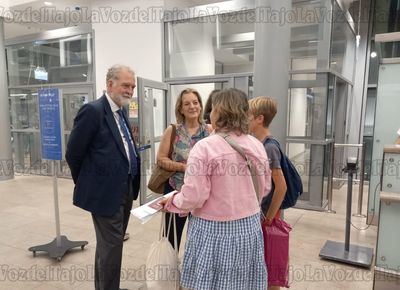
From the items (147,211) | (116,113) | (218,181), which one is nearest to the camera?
(218,181)

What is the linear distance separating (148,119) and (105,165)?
2.48 meters

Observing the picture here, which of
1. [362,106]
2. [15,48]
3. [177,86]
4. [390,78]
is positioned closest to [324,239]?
[390,78]

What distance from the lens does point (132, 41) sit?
17.3ft

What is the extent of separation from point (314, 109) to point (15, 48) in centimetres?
692

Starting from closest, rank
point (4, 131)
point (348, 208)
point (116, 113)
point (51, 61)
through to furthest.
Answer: point (116, 113), point (348, 208), point (4, 131), point (51, 61)

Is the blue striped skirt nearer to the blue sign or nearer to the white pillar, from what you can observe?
the blue sign

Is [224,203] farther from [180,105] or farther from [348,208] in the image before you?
[348,208]

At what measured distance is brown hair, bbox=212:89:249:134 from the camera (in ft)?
4.48

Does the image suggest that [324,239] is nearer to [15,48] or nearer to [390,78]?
[390,78]

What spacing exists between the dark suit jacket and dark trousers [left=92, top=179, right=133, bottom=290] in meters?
0.07

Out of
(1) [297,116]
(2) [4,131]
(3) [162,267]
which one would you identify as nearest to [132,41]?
(1) [297,116]

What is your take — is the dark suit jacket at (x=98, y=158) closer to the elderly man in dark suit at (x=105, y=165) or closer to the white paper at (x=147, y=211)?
the elderly man in dark suit at (x=105, y=165)

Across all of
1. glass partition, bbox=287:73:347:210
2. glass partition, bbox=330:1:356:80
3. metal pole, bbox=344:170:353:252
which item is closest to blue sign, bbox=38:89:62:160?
metal pole, bbox=344:170:353:252

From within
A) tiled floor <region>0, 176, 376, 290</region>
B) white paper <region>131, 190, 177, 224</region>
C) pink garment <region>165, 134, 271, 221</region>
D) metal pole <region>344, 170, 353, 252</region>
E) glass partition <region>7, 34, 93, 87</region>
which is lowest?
tiled floor <region>0, 176, 376, 290</region>
